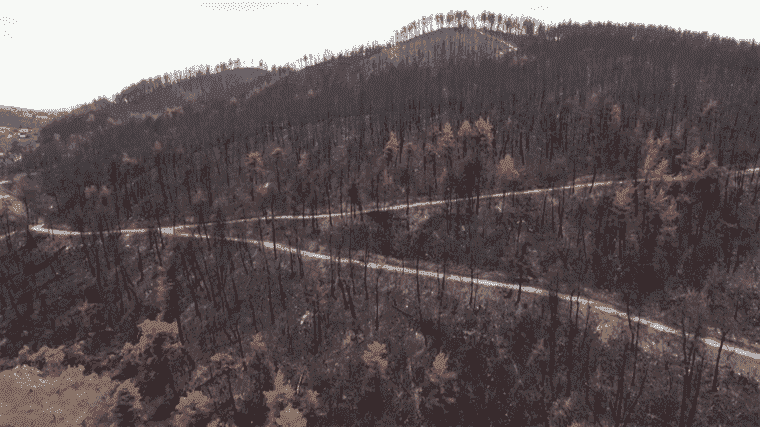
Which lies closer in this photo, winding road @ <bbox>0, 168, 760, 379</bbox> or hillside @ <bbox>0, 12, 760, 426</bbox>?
winding road @ <bbox>0, 168, 760, 379</bbox>

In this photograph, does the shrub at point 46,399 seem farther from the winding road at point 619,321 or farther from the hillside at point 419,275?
the winding road at point 619,321

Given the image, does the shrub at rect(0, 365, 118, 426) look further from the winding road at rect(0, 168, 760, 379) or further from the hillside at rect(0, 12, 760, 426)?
the winding road at rect(0, 168, 760, 379)

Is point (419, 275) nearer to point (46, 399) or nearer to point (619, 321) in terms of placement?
point (619, 321)

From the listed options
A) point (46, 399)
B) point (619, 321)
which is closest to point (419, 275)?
point (619, 321)

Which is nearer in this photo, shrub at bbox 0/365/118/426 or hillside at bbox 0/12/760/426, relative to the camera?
shrub at bbox 0/365/118/426

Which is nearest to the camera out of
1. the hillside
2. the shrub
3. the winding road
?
the shrub

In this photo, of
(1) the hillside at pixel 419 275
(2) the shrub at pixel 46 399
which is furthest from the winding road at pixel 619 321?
(2) the shrub at pixel 46 399

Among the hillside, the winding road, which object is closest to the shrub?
the hillside

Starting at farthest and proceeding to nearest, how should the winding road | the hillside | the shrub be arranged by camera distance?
the hillside
the winding road
the shrub
